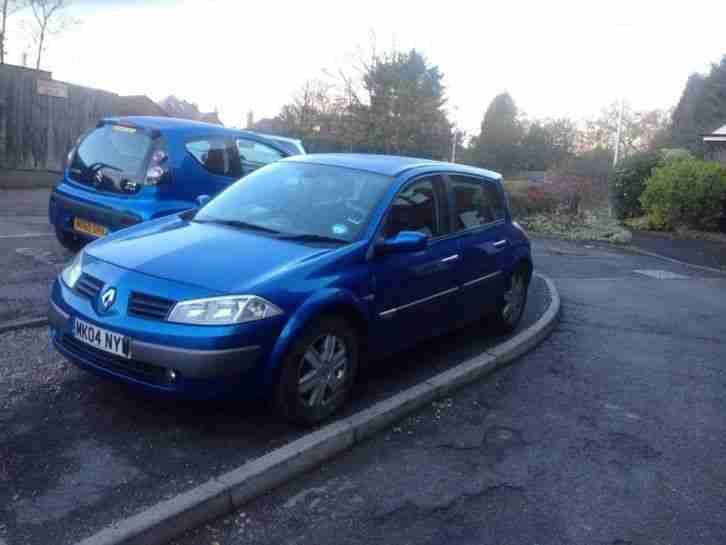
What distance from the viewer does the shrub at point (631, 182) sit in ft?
76.6

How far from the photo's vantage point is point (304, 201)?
5410 mm

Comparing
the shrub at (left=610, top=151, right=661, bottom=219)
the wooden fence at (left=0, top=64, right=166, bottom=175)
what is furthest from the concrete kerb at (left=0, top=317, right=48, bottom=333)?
the shrub at (left=610, top=151, right=661, bottom=219)

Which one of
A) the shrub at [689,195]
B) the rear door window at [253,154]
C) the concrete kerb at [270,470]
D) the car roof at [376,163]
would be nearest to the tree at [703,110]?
the shrub at [689,195]

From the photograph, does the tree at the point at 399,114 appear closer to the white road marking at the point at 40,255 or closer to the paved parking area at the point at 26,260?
the paved parking area at the point at 26,260

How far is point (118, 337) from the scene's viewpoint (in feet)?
13.4

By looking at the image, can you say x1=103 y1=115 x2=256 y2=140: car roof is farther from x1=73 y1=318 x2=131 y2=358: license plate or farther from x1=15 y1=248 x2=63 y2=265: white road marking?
x1=73 y1=318 x2=131 y2=358: license plate

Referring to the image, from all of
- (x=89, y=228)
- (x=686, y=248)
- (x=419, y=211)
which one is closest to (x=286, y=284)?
(x=419, y=211)

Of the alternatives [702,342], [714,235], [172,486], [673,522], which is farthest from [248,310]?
[714,235]

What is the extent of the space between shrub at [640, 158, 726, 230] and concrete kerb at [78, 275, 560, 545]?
1681 cm

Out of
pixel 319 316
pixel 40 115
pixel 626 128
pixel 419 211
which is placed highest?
pixel 626 128

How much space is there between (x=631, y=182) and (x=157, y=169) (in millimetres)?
19102

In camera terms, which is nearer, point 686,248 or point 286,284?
point 286,284

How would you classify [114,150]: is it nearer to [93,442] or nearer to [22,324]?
[22,324]

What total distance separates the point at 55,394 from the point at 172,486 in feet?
4.66
